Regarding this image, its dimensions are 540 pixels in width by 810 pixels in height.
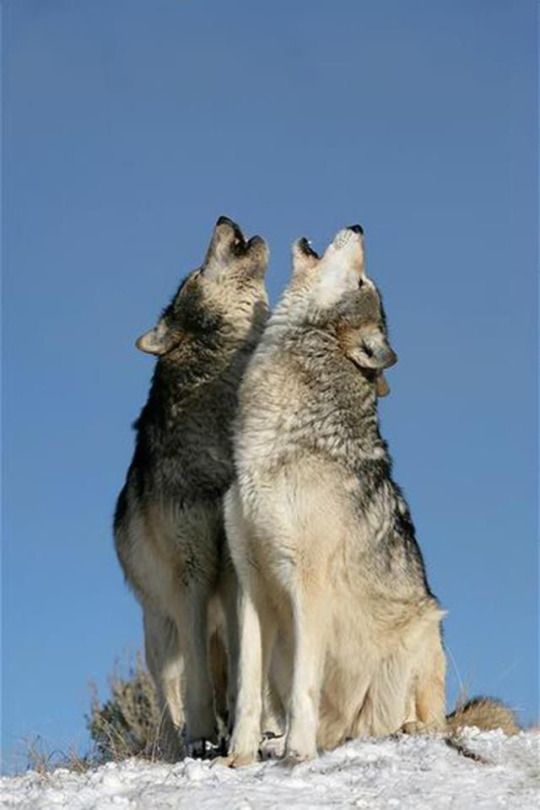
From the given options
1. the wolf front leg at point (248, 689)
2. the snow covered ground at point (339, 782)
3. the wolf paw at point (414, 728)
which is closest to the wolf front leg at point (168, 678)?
the wolf front leg at point (248, 689)

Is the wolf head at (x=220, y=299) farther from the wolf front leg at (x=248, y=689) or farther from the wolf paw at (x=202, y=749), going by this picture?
the wolf paw at (x=202, y=749)

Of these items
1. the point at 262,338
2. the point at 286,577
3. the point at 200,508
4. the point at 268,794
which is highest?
the point at 262,338

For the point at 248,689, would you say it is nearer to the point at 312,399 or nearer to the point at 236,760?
the point at 236,760

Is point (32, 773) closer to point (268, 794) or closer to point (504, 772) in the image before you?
point (268, 794)

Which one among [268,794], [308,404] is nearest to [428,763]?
[268,794]

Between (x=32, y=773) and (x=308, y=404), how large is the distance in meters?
3.00

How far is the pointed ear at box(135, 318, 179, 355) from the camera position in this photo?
11.0 meters

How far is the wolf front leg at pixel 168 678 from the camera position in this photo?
34.9ft

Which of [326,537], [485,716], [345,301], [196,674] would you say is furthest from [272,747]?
[345,301]

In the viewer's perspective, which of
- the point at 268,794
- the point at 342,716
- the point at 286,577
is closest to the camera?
the point at 268,794

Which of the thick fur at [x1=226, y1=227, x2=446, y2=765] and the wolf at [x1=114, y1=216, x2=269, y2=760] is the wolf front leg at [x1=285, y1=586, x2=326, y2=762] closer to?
the thick fur at [x1=226, y1=227, x2=446, y2=765]

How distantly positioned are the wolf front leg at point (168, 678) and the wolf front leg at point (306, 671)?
1.56m

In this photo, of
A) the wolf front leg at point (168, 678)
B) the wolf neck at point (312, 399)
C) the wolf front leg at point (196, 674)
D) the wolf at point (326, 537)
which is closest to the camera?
the wolf at point (326, 537)

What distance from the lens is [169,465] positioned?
10.6 m
